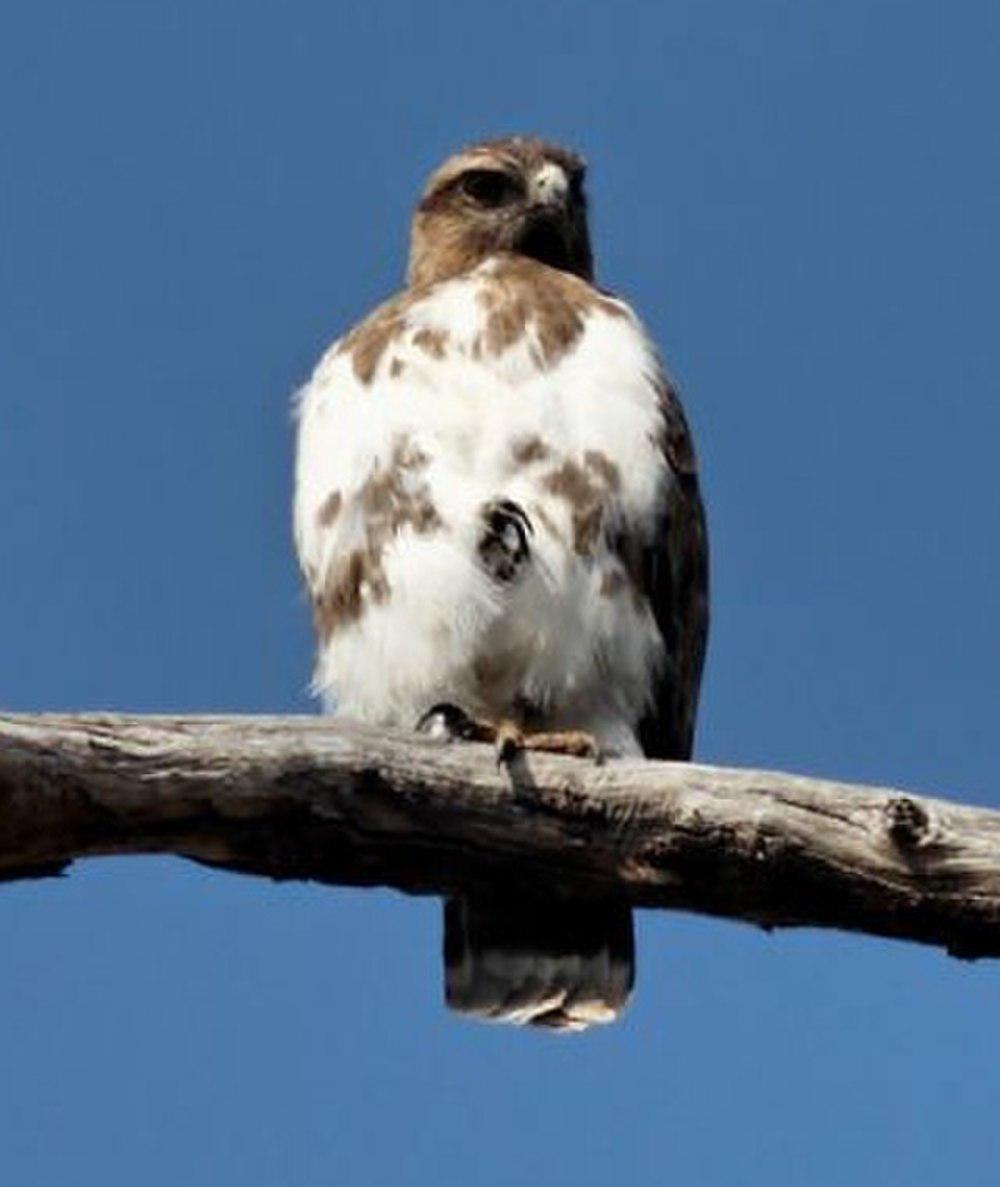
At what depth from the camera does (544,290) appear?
8.86 metres

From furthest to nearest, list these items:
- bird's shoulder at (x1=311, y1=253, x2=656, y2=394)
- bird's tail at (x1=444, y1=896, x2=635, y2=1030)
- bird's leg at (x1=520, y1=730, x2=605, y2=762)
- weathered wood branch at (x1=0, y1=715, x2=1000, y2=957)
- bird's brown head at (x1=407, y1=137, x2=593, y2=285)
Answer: bird's brown head at (x1=407, y1=137, x2=593, y2=285)
bird's shoulder at (x1=311, y1=253, x2=656, y2=394)
bird's tail at (x1=444, y1=896, x2=635, y2=1030)
bird's leg at (x1=520, y1=730, x2=605, y2=762)
weathered wood branch at (x1=0, y1=715, x2=1000, y2=957)

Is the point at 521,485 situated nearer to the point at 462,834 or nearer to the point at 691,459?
the point at 691,459

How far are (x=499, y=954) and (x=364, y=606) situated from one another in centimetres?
101

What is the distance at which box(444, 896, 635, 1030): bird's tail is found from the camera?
26.0ft

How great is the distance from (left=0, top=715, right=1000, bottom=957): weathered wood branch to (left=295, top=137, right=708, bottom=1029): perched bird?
0.96m

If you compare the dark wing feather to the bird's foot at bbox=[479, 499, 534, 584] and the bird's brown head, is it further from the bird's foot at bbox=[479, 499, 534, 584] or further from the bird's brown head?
the bird's brown head

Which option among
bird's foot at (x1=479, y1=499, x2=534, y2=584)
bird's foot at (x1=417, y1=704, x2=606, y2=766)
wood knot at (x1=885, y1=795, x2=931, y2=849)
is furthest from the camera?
bird's foot at (x1=479, y1=499, x2=534, y2=584)

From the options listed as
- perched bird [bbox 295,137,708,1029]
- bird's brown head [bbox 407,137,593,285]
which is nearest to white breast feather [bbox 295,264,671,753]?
perched bird [bbox 295,137,708,1029]

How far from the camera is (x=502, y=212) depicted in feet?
31.8

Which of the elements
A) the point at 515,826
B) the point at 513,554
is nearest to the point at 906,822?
the point at 515,826

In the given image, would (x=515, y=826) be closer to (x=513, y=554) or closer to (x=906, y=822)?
(x=906, y=822)

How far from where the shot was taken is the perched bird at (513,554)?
8.01 metres

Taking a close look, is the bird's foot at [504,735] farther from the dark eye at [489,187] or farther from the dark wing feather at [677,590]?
the dark eye at [489,187]

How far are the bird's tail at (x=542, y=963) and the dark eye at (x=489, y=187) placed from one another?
2.65 m
